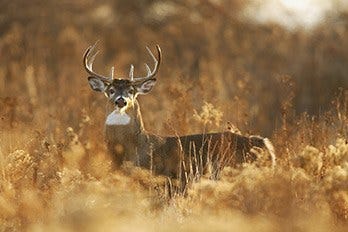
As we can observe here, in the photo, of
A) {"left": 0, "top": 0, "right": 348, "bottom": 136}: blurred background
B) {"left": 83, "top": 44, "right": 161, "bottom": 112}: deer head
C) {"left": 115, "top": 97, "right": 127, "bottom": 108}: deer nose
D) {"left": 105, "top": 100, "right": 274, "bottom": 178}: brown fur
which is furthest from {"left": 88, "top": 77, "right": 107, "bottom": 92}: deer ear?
{"left": 0, "top": 0, "right": 348, "bottom": 136}: blurred background

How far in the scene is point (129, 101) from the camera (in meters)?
10.2

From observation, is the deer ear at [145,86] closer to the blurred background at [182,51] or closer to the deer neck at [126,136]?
the deer neck at [126,136]

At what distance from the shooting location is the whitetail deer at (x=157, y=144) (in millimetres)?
9875

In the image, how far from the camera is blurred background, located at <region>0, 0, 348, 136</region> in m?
14.5

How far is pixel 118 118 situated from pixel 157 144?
15.5 inches

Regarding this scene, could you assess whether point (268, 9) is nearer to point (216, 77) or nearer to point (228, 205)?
point (216, 77)

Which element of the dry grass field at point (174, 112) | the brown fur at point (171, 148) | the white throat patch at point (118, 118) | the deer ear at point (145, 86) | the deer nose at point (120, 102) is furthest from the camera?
the deer ear at point (145, 86)

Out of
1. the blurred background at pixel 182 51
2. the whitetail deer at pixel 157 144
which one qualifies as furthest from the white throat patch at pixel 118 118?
the blurred background at pixel 182 51

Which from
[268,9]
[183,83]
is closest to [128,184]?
[183,83]

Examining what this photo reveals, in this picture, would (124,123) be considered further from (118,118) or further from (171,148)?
(171,148)

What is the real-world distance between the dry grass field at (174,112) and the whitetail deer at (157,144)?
0.17 meters

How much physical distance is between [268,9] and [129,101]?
9918mm

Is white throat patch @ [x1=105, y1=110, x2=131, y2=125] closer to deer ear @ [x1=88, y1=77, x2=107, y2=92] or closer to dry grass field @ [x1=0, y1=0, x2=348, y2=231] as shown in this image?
dry grass field @ [x1=0, y1=0, x2=348, y2=231]

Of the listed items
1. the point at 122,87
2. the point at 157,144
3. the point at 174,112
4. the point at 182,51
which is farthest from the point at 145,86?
the point at 182,51
